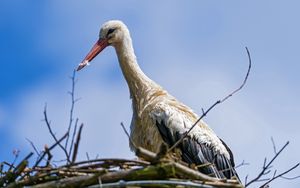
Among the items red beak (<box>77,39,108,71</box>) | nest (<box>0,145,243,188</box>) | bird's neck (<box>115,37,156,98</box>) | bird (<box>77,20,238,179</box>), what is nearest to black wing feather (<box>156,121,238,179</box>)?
bird (<box>77,20,238,179</box>)

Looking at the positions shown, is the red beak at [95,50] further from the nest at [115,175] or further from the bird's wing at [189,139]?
the nest at [115,175]

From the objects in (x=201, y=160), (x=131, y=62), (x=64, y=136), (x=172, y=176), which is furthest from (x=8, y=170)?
(x=131, y=62)

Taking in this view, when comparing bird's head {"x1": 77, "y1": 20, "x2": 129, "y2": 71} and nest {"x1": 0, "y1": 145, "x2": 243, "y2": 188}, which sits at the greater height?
bird's head {"x1": 77, "y1": 20, "x2": 129, "y2": 71}

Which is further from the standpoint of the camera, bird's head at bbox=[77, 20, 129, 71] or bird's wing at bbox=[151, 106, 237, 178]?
bird's head at bbox=[77, 20, 129, 71]

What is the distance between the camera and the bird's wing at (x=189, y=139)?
7605 mm

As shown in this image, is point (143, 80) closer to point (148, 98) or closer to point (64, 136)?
point (148, 98)

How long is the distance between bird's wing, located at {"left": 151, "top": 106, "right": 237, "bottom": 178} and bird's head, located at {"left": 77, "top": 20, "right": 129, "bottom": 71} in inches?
46.9

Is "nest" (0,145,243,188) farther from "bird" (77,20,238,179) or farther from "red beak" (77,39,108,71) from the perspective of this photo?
"red beak" (77,39,108,71)

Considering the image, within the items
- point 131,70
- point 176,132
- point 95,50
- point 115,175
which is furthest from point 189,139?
point 115,175

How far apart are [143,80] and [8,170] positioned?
131 inches

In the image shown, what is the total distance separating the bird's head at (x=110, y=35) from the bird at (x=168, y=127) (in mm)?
238

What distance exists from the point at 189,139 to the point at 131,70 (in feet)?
3.69

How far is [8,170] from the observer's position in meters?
5.08

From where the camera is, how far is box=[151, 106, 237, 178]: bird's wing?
7.61 meters
